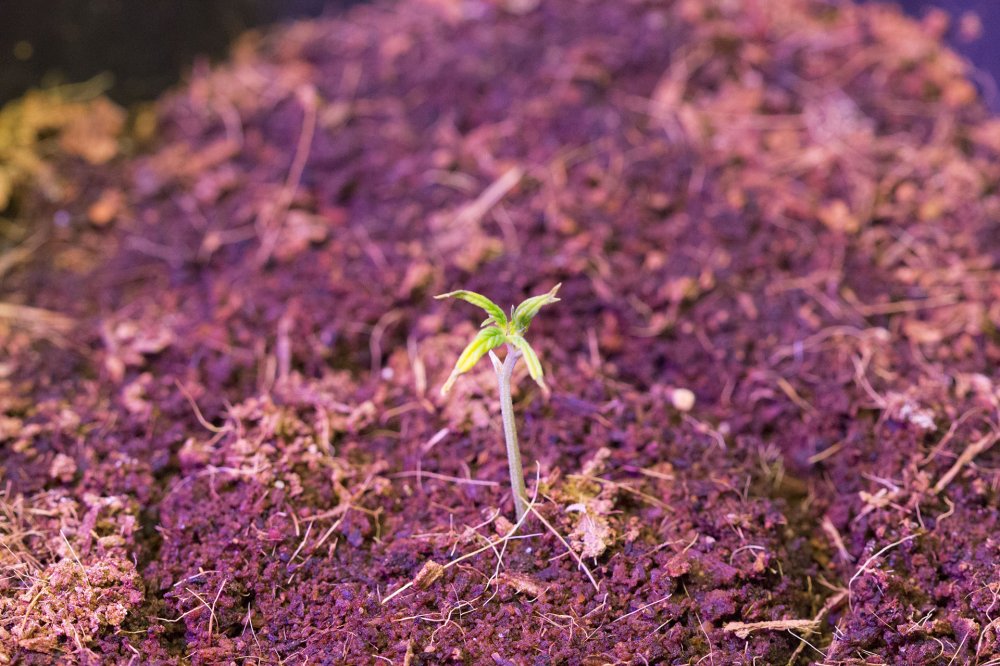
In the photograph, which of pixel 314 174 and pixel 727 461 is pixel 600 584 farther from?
pixel 314 174

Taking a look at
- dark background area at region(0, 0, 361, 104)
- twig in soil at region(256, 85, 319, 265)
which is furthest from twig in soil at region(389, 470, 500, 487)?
dark background area at region(0, 0, 361, 104)

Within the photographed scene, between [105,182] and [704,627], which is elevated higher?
[105,182]

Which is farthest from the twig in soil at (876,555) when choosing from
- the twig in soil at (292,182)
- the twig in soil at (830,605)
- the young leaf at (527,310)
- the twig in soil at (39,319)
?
the twig in soil at (39,319)

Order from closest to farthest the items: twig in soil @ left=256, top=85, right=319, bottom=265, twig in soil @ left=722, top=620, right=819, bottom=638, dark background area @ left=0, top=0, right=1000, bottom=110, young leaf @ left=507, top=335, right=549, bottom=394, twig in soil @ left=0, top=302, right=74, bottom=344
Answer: young leaf @ left=507, top=335, right=549, bottom=394, twig in soil @ left=722, top=620, right=819, bottom=638, twig in soil @ left=0, top=302, right=74, bottom=344, twig in soil @ left=256, top=85, right=319, bottom=265, dark background area @ left=0, top=0, right=1000, bottom=110

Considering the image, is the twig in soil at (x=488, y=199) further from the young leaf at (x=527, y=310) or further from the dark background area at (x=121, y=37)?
the dark background area at (x=121, y=37)

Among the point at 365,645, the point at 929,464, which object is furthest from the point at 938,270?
the point at 365,645

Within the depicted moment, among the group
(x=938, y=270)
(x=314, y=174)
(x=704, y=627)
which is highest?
(x=314, y=174)

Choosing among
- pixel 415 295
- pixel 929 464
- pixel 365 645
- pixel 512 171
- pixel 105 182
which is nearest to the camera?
pixel 365 645

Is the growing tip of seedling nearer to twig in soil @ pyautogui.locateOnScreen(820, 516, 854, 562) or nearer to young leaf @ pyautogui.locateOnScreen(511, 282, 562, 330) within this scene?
young leaf @ pyautogui.locateOnScreen(511, 282, 562, 330)
